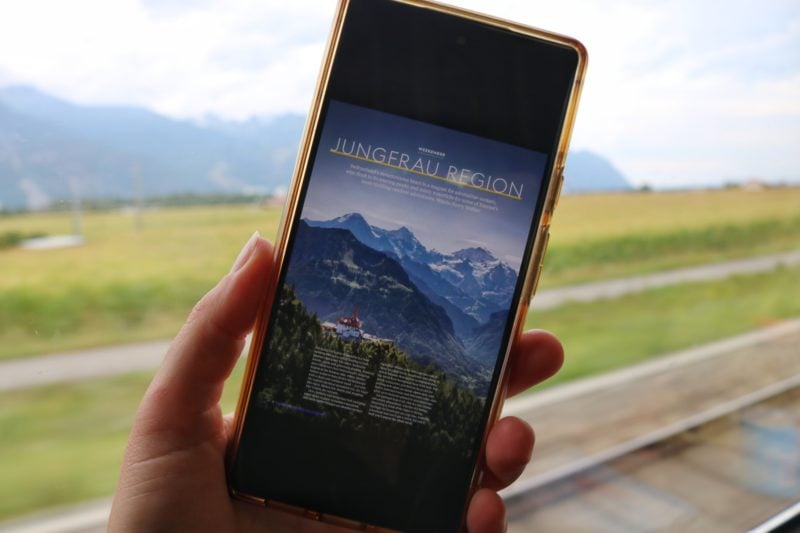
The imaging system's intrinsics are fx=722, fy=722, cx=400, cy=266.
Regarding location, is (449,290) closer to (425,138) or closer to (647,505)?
(425,138)

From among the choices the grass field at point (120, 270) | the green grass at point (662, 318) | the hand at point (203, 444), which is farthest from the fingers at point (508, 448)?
the green grass at point (662, 318)

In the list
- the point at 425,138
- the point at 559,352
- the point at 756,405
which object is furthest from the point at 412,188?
the point at 756,405

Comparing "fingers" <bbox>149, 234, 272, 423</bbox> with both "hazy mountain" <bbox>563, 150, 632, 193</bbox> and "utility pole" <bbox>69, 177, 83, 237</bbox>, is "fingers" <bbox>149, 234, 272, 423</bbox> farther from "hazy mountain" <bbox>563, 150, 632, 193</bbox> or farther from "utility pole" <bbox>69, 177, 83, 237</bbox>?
"hazy mountain" <bbox>563, 150, 632, 193</bbox>

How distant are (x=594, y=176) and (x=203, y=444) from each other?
1.04 metres

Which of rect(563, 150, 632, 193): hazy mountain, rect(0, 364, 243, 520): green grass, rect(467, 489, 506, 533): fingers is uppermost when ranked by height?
rect(563, 150, 632, 193): hazy mountain

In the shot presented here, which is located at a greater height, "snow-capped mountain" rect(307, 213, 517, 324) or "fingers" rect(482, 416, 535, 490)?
"snow-capped mountain" rect(307, 213, 517, 324)

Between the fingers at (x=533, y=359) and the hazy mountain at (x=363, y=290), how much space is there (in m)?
0.16

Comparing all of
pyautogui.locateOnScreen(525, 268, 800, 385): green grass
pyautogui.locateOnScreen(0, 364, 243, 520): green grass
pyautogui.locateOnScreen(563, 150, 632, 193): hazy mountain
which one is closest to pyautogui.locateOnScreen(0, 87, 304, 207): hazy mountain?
pyautogui.locateOnScreen(0, 364, 243, 520): green grass

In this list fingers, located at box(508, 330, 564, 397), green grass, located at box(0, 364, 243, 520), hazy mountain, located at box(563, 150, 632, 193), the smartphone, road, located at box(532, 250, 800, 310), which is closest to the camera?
the smartphone

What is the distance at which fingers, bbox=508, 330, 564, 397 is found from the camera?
1010mm

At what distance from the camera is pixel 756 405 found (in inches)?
95.3

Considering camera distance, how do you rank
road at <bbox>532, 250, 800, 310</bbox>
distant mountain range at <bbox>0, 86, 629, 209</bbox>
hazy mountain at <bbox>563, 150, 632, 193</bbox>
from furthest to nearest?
1. road at <bbox>532, 250, 800, 310</bbox>
2. hazy mountain at <bbox>563, 150, 632, 193</bbox>
3. distant mountain range at <bbox>0, 86, 629, 209</bbox>

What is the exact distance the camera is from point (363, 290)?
878 mm

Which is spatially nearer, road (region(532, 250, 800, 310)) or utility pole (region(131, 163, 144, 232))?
utility pole (region(131, 163, 144, 232))
